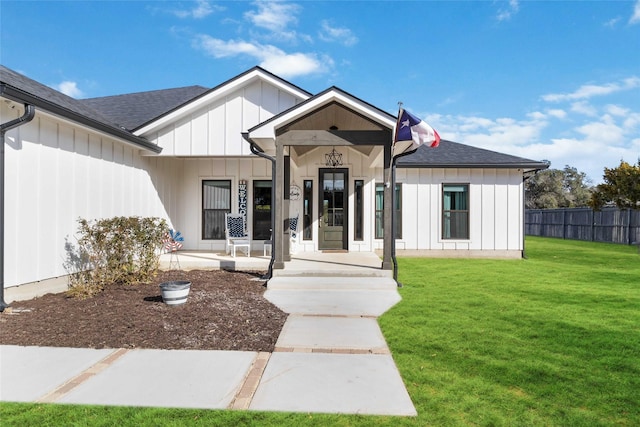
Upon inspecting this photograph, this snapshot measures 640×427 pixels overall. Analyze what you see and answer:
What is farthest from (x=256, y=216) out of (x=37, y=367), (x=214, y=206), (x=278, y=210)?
(x=37, y=367)

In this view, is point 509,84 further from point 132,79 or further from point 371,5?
point 132,79

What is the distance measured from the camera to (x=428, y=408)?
252cm

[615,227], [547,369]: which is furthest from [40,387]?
[615,227]

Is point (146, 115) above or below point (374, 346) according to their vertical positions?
above

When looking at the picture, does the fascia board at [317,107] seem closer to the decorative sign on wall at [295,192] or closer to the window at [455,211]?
the decorative sign on wall at [295,192]

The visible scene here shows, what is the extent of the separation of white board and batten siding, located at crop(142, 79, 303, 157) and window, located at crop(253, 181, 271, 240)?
66.6 inches

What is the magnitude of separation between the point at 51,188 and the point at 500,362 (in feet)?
22.9

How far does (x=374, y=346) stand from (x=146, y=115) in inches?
400

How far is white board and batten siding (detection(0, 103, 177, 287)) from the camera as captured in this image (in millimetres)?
5078

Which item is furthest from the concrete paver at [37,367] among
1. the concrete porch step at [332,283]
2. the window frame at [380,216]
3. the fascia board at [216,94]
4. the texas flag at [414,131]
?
the window frame at [380,216]

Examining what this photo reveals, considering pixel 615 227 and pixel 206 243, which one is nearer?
pixel 206 243

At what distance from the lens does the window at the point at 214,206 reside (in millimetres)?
10633

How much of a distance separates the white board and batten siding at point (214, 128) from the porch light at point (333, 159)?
1972mm

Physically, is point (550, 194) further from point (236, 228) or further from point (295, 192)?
point (236, 228)
